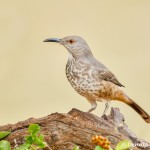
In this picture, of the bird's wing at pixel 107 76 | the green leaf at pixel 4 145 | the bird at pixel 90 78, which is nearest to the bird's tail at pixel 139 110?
the bird at pixel 90 78

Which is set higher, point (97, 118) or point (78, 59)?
point (78, 59)

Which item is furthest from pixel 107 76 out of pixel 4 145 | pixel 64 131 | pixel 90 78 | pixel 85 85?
pixel 4 145

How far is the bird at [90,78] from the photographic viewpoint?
6.08 meters

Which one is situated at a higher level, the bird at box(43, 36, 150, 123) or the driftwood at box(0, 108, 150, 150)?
the bird at box(43, 36, 150, 123)

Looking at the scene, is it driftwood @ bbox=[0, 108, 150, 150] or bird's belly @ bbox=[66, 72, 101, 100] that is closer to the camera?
driftwood @ bbox=[0, 108, 150, 150]

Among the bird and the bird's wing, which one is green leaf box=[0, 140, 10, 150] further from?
the bird's wing

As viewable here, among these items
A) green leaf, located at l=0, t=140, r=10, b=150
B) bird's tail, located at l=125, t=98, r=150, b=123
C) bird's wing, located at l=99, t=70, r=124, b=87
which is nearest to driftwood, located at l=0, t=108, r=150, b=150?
green leaf, located at l=0, t=140, r=10, b=150

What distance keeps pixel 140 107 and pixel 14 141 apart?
3.23 m

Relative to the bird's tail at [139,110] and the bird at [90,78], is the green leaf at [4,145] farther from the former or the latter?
the bird's tail at [139,110]

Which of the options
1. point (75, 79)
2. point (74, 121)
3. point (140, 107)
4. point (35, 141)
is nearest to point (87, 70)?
point (75, 79)

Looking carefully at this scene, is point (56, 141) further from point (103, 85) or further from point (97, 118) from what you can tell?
point (103, 85)

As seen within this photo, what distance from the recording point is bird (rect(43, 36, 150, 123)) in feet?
19.9

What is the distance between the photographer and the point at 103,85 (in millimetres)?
6289

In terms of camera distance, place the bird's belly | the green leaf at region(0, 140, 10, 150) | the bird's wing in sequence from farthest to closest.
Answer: the bird's wing, the bird's belly, the green leaf at region(0, 140, 10, 150)
